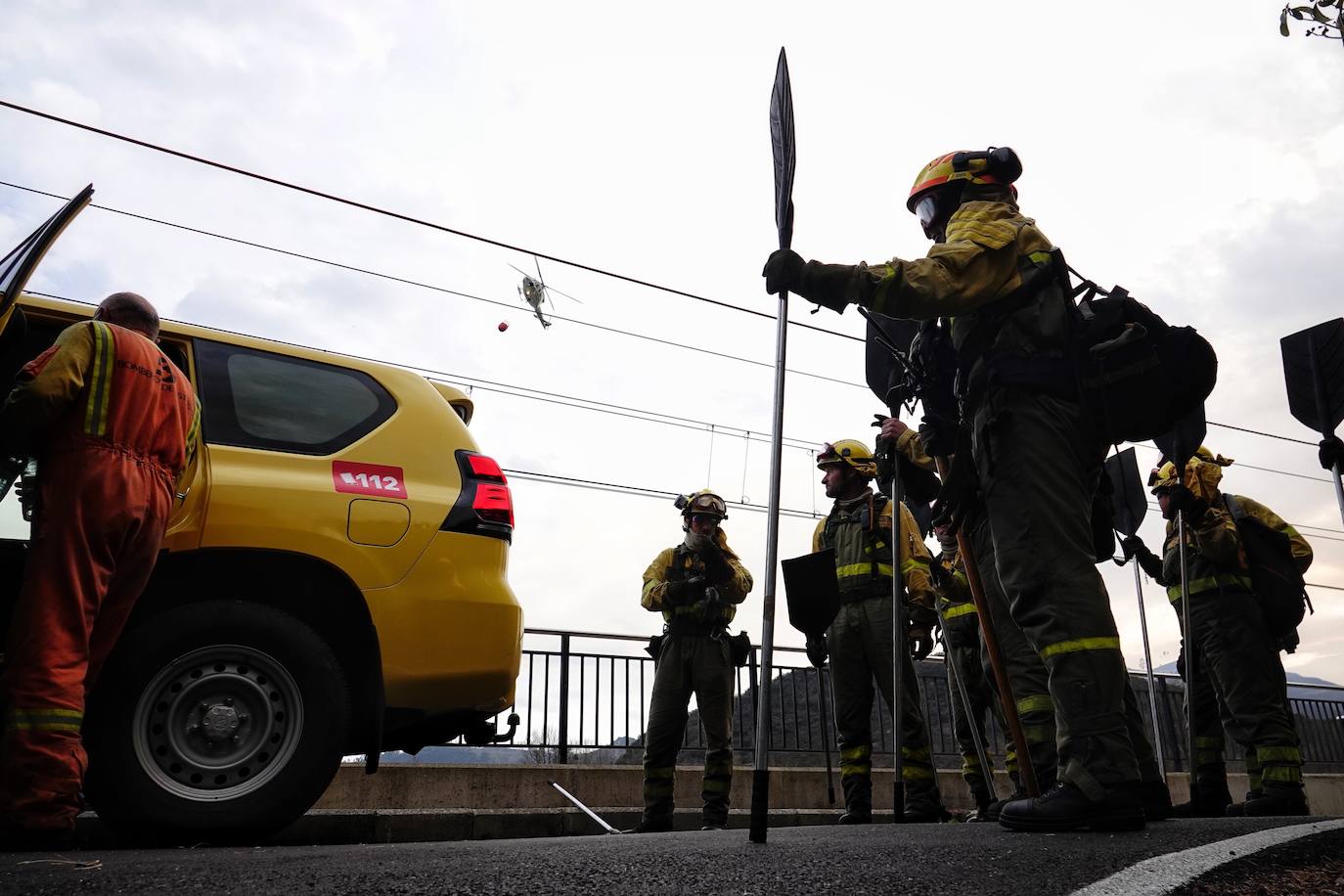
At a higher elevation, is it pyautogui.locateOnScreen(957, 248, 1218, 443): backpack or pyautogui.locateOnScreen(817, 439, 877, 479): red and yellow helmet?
pyautogui.locateOnScreen(817, 439, 877, 479): red and yellow helmet

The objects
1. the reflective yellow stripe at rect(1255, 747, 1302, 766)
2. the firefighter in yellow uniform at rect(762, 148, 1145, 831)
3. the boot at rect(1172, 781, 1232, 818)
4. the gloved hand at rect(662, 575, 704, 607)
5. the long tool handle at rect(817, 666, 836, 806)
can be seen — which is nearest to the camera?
the firefighter in yellow uniform at rect(762, 148, 1145, 831)

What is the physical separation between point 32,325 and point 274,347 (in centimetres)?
83

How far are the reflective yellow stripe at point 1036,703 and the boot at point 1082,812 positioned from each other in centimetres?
108

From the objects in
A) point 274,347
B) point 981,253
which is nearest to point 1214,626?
point 981,253

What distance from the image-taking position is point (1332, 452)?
4301mm

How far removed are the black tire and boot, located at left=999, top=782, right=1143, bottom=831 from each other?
2.20 metres

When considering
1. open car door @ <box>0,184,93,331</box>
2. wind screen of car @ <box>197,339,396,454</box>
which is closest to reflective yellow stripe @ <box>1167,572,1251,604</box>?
wind screen of car @ <box>197,339,396,454</box>

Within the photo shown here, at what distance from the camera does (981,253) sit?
288 centimetres

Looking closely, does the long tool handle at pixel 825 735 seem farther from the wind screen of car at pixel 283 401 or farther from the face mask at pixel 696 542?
the wind screen of car at pixel 283 401

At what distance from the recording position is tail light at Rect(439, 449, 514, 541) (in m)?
3.57

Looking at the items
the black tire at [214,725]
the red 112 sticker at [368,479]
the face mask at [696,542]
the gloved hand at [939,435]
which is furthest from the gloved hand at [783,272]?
the face mask at [696,542]

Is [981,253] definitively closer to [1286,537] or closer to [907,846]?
[907,846]

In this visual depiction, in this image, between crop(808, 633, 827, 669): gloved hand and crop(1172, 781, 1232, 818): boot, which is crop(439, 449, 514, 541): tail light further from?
crop(1172, 781, 1232, 818): boot

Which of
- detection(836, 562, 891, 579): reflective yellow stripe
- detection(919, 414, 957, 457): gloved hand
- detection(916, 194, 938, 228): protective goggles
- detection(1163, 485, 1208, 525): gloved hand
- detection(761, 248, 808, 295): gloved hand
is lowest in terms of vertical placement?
detection(836, 562, 891, 579): reflective yellow stripe
